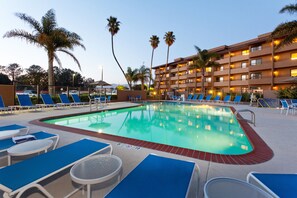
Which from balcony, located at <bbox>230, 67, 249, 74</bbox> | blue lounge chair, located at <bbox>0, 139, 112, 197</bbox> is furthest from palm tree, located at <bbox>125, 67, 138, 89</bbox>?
blue lounge chair, located at <bbox>0, 139, 112, 197</bbox>

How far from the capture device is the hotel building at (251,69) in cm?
2267

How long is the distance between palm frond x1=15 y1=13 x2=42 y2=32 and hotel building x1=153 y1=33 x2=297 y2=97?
20761 millimetres

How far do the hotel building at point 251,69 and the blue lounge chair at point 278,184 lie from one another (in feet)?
57.4

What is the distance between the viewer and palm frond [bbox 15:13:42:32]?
12339 mm

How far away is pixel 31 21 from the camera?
12477 mm

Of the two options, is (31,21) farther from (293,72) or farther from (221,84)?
(293,72)

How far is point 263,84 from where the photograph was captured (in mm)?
25188

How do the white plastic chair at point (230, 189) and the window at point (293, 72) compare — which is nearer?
the white plastic chair at point (230, 189)

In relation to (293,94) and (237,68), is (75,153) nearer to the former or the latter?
(293,94)

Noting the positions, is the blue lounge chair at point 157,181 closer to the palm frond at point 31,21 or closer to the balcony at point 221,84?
the palm frond at point 31,21

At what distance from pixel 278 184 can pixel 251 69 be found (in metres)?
30.1

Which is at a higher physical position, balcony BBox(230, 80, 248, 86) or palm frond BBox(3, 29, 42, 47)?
palm frond BBox(3, 29, 42, 47)

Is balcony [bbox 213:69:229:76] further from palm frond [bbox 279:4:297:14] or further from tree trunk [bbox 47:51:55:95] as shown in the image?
tree trunk [bbox 47:51:55:95]

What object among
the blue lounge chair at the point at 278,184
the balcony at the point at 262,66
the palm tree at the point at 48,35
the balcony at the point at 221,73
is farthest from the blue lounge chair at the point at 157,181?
the balcony at the point at 221,73
